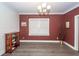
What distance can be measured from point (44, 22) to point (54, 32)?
3.59 feet

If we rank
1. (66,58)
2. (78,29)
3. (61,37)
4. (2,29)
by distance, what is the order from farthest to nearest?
(61,37), (78,29), (2,29), (66,58)

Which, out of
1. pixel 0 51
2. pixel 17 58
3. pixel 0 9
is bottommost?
pixel 0 51

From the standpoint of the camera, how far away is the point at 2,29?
592 cm

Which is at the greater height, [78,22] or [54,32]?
[78,22]

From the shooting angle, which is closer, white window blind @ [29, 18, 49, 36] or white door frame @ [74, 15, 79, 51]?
white door frame @ [74, 15, 79, 51]

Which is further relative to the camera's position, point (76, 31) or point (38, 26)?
point (38, 26)

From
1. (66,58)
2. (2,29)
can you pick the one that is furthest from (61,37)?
(66,58)

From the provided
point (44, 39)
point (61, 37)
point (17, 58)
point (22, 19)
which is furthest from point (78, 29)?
point (17, 58)

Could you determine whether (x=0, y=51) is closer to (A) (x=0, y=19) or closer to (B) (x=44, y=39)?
(A) (x=0, y=19)

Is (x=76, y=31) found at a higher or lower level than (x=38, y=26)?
lower

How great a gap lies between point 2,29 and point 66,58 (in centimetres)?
463

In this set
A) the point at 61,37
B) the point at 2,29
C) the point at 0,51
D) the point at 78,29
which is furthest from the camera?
the point at 61,37

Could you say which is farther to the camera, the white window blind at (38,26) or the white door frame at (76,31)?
the white window blind at (38,26)

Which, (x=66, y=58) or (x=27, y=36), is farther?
(x=27, y=36)
